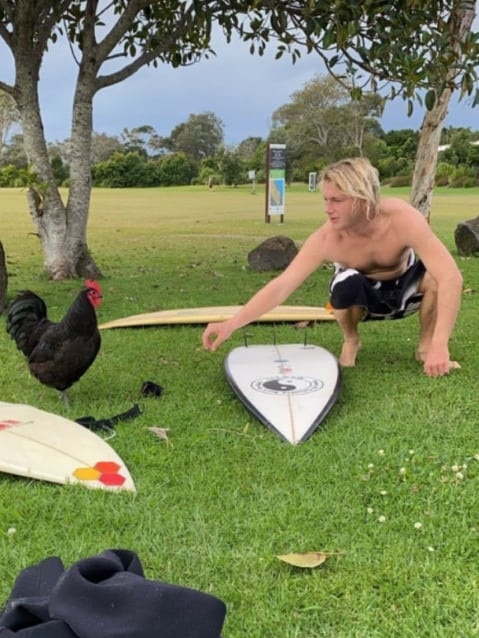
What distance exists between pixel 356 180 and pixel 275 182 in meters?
15.5

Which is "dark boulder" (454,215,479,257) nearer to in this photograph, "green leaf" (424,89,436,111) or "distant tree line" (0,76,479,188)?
"green leaf" (424,89,436,111)

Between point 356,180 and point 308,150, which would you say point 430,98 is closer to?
point 356,180

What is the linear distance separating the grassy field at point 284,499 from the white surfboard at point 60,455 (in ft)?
0.21

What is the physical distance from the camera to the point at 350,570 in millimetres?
2006

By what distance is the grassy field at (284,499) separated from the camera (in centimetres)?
189

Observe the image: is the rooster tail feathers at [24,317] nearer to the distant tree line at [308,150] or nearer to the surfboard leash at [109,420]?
the surfboard leash at [109,420]

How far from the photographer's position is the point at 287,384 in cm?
346

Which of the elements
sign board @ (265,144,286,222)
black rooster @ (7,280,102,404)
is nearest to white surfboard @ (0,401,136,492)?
black rooster @ (7,280,102,404)

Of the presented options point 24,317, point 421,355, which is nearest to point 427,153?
point 421,355

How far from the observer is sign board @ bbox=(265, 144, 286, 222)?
1859cm

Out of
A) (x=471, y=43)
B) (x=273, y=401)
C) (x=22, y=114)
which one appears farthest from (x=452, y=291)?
(x=22, y=114)

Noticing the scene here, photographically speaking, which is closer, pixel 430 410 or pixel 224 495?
pixel 224 495

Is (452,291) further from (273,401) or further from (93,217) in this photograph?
(93,217)

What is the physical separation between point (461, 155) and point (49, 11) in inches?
1775
